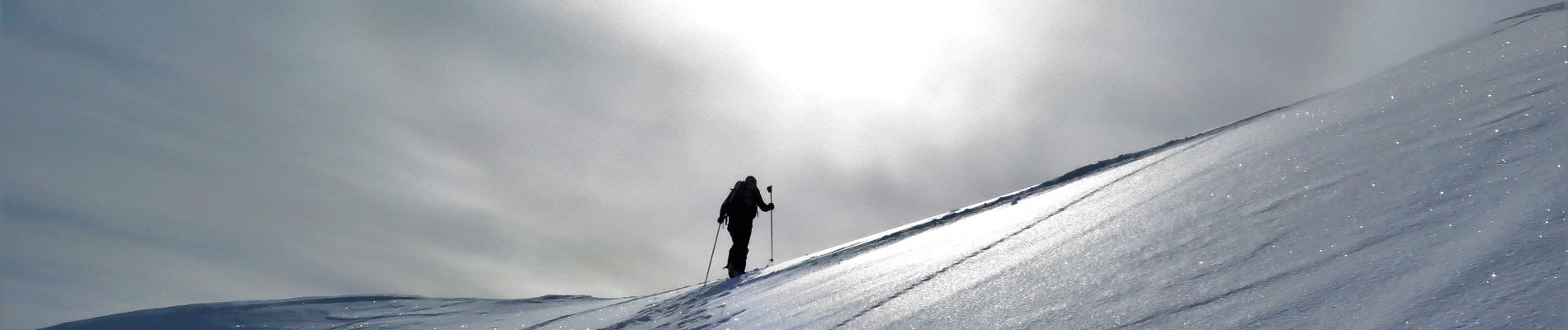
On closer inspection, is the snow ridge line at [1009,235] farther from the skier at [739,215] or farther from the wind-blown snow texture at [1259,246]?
the skier at [739,215]

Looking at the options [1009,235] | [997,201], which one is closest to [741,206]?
[997,201]

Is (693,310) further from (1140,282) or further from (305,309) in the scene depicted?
(305,309)

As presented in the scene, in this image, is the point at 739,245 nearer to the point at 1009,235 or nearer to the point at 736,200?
the point at 736,200

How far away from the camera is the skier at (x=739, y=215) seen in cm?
1207

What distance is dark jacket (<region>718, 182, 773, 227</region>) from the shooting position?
12.1m

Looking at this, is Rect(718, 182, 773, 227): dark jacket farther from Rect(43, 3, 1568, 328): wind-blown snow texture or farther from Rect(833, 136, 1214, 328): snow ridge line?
Rect(833, 136, 1214, 328): snow ridge line

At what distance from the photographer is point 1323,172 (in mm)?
6582

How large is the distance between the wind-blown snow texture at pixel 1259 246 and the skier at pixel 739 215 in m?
1.34

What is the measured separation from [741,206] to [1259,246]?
24.8 feet

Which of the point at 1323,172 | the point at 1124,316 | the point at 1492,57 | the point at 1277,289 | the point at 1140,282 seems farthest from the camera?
the point at 1492,57

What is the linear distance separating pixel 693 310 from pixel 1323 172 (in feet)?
16.2

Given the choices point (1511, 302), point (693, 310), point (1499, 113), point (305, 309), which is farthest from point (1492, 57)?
point (305, 309)

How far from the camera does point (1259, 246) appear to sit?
5.20 m

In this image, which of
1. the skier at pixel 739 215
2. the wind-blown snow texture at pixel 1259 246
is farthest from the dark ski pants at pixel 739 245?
the wind-blown snow texture at pixel 1259 246
